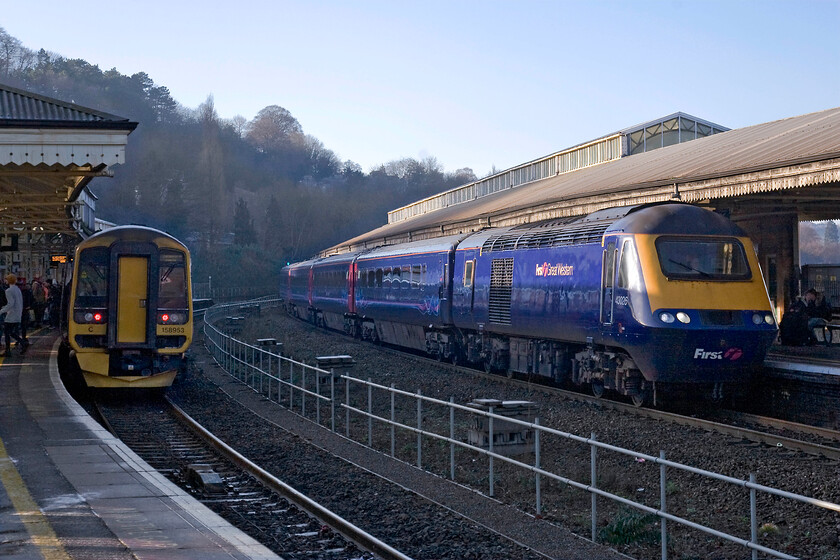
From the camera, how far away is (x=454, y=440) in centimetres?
1008

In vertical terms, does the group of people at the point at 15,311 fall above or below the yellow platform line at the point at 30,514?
above

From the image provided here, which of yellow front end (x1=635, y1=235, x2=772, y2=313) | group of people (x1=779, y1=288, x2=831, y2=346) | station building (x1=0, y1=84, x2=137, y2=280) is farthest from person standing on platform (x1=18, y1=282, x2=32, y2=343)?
group of people (x1=779, y1=288, x2=831, y2=346)

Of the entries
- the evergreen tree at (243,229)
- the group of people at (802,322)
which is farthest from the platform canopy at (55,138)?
the evergreen tree at (243,229)

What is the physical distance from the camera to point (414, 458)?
12.0 metres

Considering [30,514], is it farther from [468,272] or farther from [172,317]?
[468,272]

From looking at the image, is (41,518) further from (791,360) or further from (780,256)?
(780,256)

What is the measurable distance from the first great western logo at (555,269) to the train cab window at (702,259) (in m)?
2.29

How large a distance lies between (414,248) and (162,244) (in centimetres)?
934

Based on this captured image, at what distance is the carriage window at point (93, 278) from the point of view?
653 inches

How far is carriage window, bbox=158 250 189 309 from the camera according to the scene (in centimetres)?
1700

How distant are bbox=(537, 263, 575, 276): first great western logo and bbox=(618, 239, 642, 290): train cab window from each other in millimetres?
1678

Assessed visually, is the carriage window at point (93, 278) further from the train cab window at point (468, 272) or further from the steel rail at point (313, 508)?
the train cab window at point (468, 272)

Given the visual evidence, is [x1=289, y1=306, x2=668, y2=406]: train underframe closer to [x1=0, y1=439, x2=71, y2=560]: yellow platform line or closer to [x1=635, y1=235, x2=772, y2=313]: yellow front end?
[x1=635, y1=235, x2=772, y2=313]: yellow front end

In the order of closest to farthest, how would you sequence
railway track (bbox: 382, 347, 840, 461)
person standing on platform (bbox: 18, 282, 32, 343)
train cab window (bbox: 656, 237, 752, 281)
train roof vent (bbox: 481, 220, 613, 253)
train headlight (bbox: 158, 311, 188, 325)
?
railway track (bbox: 382, 347, 840, 461), train cab window (bbox: 656, 237, 752, 281), train roof vent (bbox: 481, 220, 613, 253), train headlight (bbox: 158, 311, 188, 325), person standing on platform (bbox: 18, 282, 32, 343)
